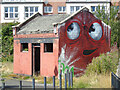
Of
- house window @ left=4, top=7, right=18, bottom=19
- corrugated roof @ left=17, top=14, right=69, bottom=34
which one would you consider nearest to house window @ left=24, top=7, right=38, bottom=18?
house window @ left=4, top=7, right=18, bottom=19

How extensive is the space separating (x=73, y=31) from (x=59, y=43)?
177 cm

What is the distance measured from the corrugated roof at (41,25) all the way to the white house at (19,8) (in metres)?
19.7

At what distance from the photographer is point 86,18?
68.9ft

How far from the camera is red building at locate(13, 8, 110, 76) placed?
1905cm

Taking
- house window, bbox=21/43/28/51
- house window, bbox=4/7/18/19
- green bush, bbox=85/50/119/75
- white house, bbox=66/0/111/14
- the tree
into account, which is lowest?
green bush, bbox=85/50/119/75

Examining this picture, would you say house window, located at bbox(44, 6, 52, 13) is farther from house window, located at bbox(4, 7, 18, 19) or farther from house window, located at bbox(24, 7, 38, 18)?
house window, located at bbox(4, 7, 18, 19)

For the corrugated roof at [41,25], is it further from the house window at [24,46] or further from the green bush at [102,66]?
the green bush at [102,66]

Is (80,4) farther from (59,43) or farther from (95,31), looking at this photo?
(59,43)

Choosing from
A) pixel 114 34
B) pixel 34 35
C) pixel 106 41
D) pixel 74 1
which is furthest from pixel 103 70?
pixel 74 1

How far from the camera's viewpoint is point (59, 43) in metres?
18.8

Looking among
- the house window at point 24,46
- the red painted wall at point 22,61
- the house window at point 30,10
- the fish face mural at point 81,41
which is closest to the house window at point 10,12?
the house window at point 30,10

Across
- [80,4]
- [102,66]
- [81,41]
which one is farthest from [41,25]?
[80,4]

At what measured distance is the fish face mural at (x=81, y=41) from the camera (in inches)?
757

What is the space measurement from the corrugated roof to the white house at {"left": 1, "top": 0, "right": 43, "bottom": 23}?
19661mm
